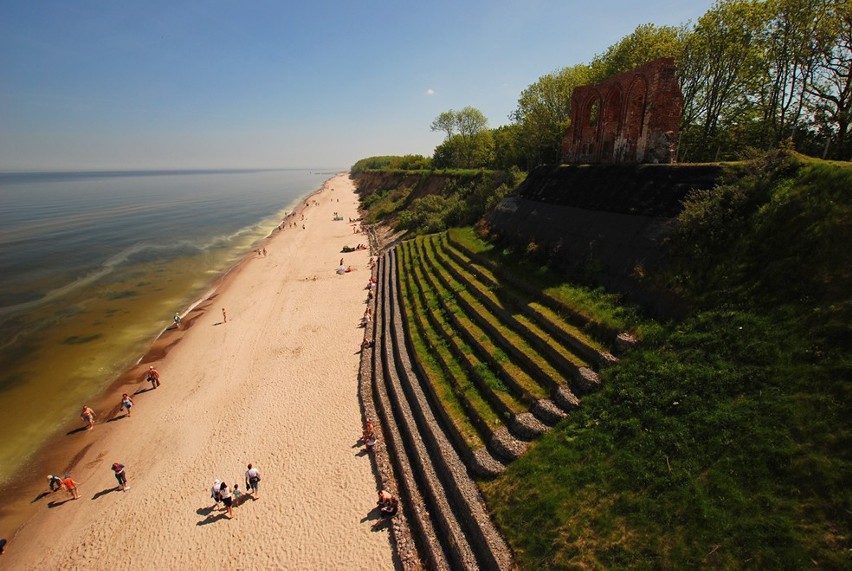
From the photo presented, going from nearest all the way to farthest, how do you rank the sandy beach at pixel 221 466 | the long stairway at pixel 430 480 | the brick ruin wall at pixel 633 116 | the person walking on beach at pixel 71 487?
1. the long stairway at pixel 430 480
2. the sandy beach at pixel 221 466
3. the person walking on beach at pixel 71 487
4. the brick ruin wall at pixel 633 116

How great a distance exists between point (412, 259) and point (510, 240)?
9.85m

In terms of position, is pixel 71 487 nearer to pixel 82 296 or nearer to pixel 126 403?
pixel 126 403

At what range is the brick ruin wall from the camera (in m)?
17.7

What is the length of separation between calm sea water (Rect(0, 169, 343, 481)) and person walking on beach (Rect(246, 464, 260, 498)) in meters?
10.8

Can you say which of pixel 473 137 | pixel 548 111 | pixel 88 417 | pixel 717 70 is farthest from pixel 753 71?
pixel 473 137

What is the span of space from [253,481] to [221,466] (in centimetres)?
233

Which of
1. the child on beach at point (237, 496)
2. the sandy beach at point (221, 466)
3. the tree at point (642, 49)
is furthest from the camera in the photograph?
the tree at point (642, 49)

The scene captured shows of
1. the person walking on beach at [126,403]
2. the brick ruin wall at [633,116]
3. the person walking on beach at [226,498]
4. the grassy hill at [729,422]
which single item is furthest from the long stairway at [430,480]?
A: the brick ruin wall at [633,116]

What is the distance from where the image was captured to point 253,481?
42.1ft

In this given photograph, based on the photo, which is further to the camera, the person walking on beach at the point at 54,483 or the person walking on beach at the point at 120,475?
the person walking on beach at the point at 54,483

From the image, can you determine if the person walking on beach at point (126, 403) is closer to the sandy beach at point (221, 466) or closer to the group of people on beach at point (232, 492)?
the sandy beach at point (221, 466)

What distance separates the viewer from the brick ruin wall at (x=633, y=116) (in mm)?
17719

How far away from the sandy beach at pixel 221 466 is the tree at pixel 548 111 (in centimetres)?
2711

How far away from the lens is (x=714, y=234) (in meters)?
12.5
